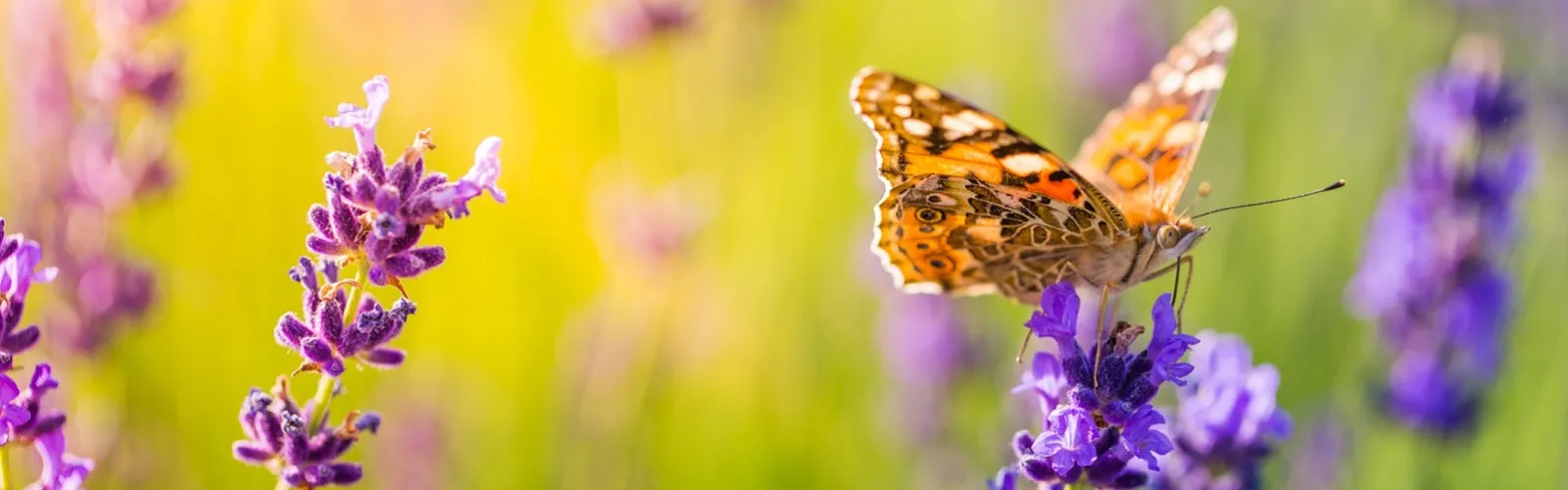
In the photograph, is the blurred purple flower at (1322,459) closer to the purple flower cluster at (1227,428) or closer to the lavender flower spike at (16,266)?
the purple flower cluster at (1227,428)

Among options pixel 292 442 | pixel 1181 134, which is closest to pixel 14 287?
pixel 292 442

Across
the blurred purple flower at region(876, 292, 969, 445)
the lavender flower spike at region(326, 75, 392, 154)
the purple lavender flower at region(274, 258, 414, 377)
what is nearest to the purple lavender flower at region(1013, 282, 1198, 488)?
the purple lavender flower at region(274, 258, 414, 377)

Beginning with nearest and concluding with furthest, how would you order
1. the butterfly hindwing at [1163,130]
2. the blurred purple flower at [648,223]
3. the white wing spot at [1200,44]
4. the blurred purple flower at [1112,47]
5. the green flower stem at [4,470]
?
the green flower stem at [4,470] → the butterfly hindwing at [1163,130] → the white wing spot at [1200,44] → the blurred purple flower at [648,223] → the blurred purple flower at [1112,47]

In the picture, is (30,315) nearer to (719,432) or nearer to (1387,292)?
(719,432)

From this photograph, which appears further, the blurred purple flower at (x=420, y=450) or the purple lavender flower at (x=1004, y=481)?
the blurred purple flower at (x=420, y=450)

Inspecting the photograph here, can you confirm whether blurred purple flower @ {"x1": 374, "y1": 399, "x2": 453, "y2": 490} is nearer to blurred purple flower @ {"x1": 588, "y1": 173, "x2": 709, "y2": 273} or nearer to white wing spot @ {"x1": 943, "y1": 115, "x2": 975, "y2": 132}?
blurred purple flower @ {"x1": 588, "y1": 173, "x2": 709, "y2": 273}

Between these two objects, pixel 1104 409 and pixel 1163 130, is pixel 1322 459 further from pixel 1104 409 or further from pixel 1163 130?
pixel 1104 409

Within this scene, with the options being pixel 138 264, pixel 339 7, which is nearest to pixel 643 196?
pixel 138 264

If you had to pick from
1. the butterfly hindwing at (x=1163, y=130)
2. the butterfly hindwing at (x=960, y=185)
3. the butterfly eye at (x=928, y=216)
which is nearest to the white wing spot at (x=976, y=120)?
the butterfly hindwing at (x=960, y=185)
